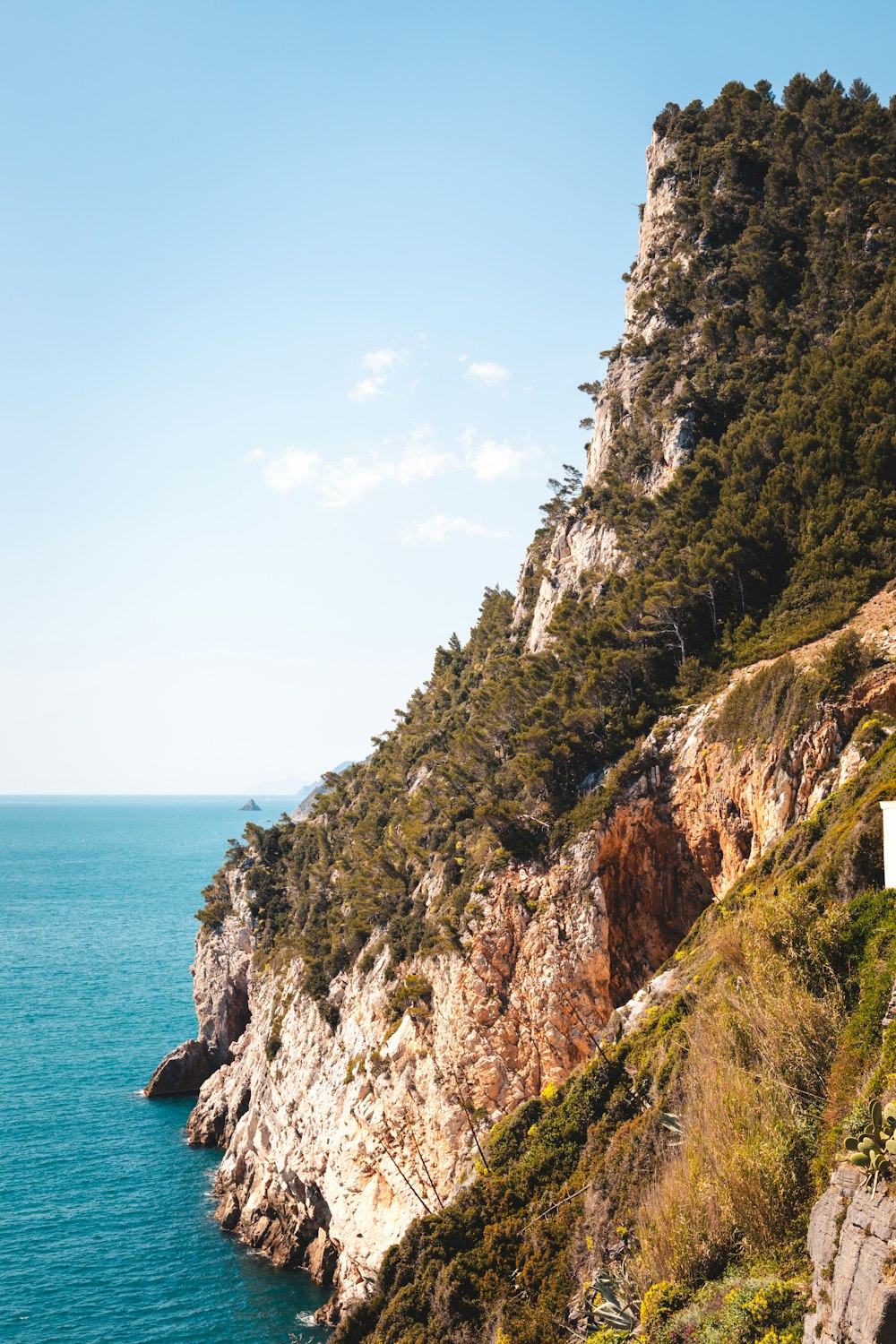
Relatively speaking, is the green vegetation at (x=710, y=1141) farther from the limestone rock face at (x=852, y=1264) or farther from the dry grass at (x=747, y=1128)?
the limestone rock face at (x=852, y=1264)

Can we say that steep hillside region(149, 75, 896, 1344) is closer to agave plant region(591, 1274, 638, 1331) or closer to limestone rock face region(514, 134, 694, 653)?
limestone rock face region(514, 134, 694, 653)

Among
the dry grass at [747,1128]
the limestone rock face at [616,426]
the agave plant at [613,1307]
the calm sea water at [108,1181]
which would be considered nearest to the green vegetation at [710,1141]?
the dry grass at [747,1128]

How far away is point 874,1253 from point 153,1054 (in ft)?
223

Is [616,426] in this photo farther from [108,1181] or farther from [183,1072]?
[183,1072]

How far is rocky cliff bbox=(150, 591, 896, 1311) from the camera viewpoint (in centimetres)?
2797

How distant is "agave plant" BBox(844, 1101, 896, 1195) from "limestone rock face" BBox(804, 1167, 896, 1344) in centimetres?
18

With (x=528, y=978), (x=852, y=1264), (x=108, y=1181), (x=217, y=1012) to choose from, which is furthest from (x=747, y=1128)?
(x=217, y=1012)

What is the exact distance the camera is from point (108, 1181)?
1847 inches

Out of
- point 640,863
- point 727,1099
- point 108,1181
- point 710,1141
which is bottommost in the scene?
point 108,1181

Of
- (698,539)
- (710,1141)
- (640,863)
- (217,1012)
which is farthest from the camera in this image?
(217,1012)

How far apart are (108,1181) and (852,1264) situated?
4811cm

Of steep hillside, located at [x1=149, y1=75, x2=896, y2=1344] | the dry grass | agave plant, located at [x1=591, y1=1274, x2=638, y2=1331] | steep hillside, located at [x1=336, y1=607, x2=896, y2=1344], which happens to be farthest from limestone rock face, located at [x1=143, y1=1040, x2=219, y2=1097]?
the dry grass

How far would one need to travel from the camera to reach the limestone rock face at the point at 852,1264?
409 inches

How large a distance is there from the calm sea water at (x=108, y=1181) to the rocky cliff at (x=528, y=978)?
157 inches
